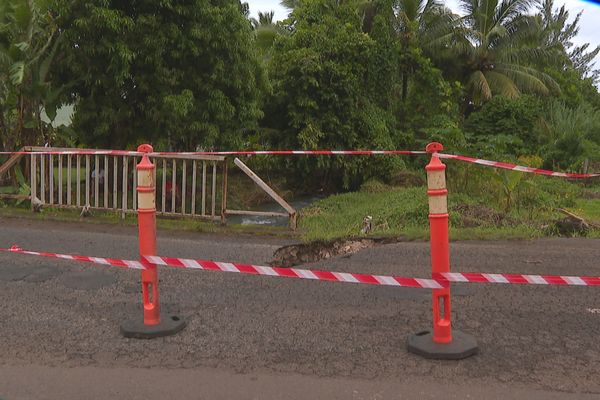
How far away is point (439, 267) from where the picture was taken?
3.74m

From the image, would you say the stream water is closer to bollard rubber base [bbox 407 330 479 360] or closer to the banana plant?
the banana plant

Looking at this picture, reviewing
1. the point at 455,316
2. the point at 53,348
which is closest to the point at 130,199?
the point at 53,348

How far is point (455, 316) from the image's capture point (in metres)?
4.60

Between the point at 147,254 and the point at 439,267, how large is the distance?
2.04m

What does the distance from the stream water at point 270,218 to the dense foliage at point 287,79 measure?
920 mm

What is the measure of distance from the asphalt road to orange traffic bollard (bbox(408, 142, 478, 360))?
8cm

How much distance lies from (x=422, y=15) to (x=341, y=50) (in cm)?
949

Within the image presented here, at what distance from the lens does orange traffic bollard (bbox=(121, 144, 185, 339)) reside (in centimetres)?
414

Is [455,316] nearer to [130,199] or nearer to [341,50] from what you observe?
[130,199]

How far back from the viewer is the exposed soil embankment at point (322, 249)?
284 inches

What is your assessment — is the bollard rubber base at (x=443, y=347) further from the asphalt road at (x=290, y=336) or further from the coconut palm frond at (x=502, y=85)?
the coconut palm frond at (x=502, y=85)

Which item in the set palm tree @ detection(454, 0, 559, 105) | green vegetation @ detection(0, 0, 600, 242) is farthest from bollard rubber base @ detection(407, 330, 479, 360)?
palm tree @ detection(454, 0, 559, 105)

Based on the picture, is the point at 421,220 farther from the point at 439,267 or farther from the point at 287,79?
the point at 287,79

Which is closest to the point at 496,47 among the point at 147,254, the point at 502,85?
the point at 502,85
